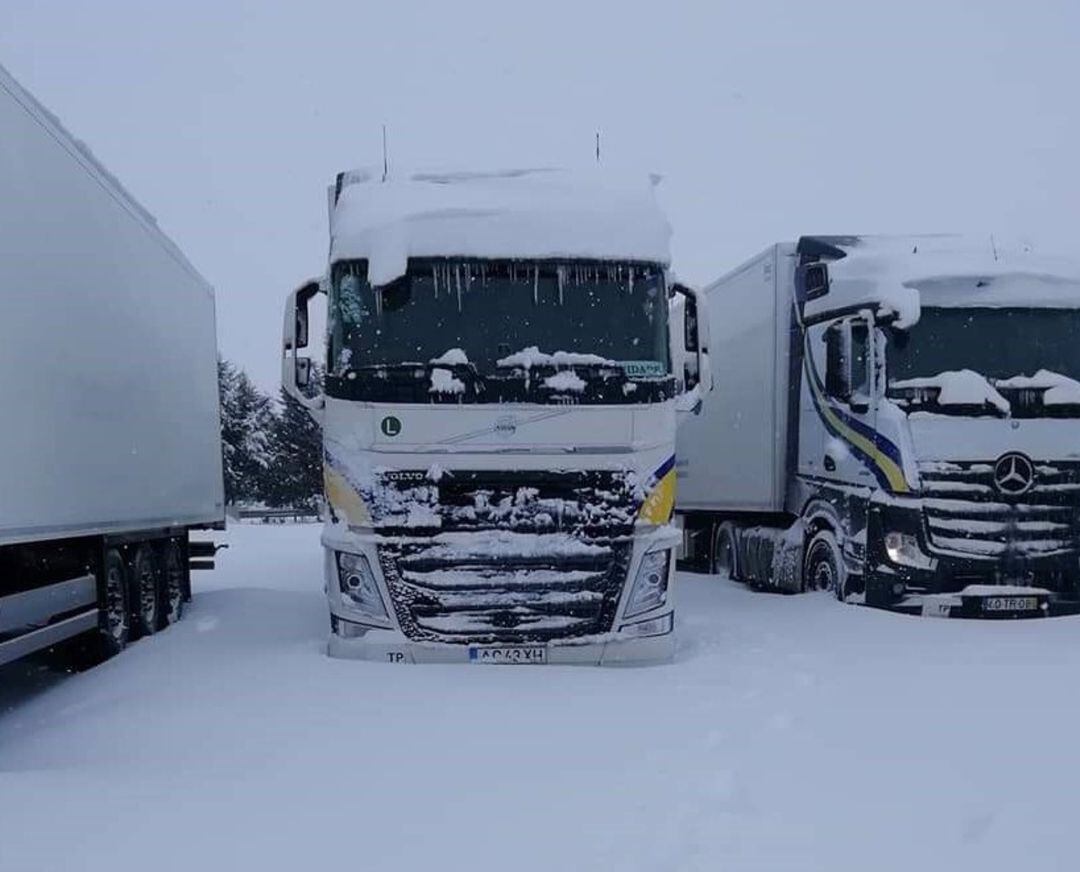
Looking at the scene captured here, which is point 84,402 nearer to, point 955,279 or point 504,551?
point 504,551

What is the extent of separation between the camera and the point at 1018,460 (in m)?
9.63

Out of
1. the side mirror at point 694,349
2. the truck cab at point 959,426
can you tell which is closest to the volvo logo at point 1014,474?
the truck cab at point 959,426

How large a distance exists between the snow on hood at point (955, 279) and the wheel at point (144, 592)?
23.0 feet

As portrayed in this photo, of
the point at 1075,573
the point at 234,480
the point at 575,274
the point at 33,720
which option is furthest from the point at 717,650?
the point at 234,480

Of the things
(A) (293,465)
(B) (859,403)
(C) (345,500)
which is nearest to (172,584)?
(C) (345,500)

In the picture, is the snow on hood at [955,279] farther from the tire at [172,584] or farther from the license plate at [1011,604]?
the tire at [172,584]

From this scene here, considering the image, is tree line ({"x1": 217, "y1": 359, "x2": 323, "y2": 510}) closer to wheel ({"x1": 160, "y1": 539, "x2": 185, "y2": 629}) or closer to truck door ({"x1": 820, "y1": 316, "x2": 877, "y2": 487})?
wheel ({"x1": 160, "y1": 539, "x2": 185, "y2": 629})

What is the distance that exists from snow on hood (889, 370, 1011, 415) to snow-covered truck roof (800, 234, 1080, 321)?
610 millimetres

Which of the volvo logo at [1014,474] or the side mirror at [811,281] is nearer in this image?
the volvo logo at [1014,474]

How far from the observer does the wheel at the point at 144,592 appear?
988 centimetres

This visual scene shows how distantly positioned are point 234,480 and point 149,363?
56324 millimetres

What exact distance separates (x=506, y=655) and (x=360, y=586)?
1063 millimetres

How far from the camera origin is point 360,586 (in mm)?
7266

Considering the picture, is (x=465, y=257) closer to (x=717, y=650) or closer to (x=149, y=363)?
(x=717, y=650)
